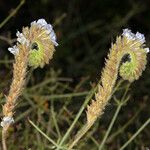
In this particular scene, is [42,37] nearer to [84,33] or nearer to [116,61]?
[116,61]

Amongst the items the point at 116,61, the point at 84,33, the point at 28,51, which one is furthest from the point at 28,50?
the point at 84,33

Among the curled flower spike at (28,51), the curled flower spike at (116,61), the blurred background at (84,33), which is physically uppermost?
the blurred background at (84,33)

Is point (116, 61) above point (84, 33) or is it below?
below

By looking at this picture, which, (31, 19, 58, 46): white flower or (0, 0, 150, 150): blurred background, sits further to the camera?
(0, 0, 150, 150): blurred background

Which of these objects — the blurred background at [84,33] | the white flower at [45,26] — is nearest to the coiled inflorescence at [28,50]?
the white flower at [45,26]

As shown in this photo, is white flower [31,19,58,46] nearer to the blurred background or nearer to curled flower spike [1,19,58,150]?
curled flower spike [1,19,58,150]

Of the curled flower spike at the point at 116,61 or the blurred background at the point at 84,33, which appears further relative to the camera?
the blurred background at the point at 84,33

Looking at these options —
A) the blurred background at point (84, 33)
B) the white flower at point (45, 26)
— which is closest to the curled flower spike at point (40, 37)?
the white flower at point (45, 26)

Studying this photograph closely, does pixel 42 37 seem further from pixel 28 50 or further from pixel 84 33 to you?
pixel 84 33

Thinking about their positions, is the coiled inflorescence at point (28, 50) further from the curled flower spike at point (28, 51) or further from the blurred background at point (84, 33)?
the blurred background at point (84, 33)

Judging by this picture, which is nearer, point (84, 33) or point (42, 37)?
point (42, 37)

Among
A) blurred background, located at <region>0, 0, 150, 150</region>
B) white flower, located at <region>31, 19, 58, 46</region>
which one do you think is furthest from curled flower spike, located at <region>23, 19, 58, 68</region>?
blurred background, located at <region>0, 0, 150, 150</region>

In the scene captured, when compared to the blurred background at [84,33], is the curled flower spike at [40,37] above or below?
below
